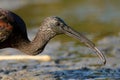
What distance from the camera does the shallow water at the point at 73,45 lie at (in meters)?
12.0

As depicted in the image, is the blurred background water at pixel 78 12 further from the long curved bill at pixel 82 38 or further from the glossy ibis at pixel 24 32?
the long curved bill at pixel 82 38

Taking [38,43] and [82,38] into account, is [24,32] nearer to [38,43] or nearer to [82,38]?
[38,43]

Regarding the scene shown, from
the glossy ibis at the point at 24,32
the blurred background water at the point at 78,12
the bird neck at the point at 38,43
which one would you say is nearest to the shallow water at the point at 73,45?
the blurred background water at the point at 78,12

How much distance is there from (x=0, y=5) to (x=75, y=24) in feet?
11.5

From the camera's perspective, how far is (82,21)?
18766 mm

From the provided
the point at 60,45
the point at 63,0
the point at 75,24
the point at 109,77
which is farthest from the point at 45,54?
the point at 63,0

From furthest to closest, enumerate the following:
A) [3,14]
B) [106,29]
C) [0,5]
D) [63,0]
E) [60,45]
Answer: [63,0] → [0,5] → [106,29] → [60,45] → [3,14]

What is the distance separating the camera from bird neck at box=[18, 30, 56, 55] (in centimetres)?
1130

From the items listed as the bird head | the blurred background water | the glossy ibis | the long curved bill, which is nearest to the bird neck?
the glossy ibis

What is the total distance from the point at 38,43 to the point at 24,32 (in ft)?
1.07

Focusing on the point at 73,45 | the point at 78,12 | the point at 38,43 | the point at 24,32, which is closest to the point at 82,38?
the point at 38,43

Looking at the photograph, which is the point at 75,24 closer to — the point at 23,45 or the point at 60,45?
the point at 60,45

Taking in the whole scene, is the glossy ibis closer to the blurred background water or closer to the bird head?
the bird head

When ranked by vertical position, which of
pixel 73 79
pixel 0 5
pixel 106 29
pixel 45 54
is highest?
pixel 0 5
